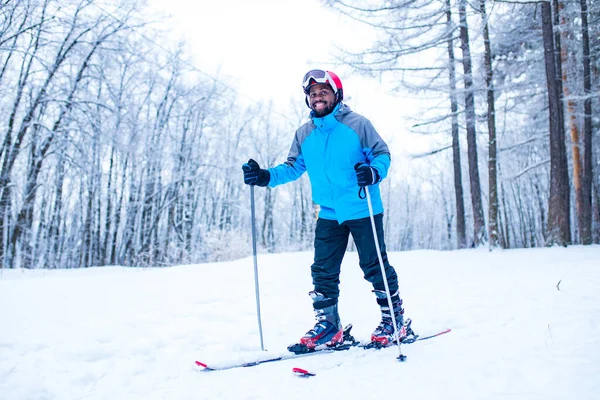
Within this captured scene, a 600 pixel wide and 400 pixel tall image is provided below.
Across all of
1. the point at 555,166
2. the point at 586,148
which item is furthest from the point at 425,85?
the point at 586,148

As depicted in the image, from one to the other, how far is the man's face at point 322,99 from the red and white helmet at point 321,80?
34 millimetres

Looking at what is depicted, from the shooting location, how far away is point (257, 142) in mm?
30094

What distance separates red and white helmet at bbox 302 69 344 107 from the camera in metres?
2.89

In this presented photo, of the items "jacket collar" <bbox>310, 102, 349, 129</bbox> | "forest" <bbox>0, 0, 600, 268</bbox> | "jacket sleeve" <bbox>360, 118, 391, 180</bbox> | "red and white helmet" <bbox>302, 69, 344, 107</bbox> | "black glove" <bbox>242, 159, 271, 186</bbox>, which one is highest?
"forest" <bbox>0, 0, 600, 268</bbox>

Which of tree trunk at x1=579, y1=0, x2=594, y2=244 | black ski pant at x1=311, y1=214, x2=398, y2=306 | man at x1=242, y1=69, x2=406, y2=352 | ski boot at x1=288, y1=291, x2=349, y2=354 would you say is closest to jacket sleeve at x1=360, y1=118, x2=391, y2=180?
man at x1=242, y1=69, x2=406, y2=352

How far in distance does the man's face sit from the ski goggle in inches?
1.3

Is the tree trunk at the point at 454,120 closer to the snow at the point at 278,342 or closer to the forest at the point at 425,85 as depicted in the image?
the forest at the point at 425,85

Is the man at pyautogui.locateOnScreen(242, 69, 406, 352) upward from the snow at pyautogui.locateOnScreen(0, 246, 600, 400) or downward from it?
upward

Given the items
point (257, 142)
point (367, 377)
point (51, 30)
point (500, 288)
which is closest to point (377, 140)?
point (367, 377)

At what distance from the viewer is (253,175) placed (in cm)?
291

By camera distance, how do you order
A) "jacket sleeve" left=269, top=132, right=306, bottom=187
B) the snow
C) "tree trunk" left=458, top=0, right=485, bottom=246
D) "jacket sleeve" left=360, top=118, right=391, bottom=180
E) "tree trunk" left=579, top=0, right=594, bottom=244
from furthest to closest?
"tree trunk" left=579, top=0, right=594, bottom=244 → "tree trunk" left=458, top=0, right=485, bottom=246 → "jacket sleeve" left=269, top=132, right=306, bottom=187 → "jacket sleeve" left=360, top=118, right=391, bottom=180 → the snow

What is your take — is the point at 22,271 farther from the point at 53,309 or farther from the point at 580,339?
the point at 580,339

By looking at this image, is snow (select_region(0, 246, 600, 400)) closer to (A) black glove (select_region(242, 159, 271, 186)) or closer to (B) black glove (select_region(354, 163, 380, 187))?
(B) black glove (select_region(354, 163, 380, 187))

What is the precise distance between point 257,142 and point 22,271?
22.0 m
